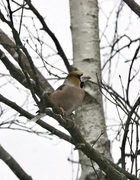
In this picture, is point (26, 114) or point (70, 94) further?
point (70, 94)

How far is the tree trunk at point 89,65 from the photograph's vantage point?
10.0 ft

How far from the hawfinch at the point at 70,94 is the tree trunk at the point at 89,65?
0.15 metres

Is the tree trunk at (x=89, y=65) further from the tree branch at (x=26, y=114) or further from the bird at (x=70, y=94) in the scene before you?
the tree branch at (x=26, y=114)

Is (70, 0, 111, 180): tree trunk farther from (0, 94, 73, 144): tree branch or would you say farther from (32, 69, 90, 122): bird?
(0, 94, 73, 144): tree branch

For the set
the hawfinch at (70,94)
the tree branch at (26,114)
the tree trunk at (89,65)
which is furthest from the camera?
the tree trunk at (89,65)

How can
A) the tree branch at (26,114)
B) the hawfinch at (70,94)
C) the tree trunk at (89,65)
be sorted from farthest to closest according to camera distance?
1. the tree trunk at (89,65)
2. the hawfinch at (70,94)
3. the tree branch at (26,114)

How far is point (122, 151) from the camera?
2.67m

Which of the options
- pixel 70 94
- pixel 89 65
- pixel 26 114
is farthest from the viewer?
pixel 89 65

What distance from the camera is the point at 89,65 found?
10.9ft

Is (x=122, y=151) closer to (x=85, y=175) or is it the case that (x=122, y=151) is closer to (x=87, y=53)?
(x=85, y=175)

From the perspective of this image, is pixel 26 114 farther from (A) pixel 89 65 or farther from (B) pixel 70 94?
(A) pixel 89 65

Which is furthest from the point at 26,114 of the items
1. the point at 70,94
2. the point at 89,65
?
the point at 89,65

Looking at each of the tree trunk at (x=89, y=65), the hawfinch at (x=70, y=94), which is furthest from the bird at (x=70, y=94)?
the tree trunk at (x=89, y=65)

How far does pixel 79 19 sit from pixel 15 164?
1.03 meters
